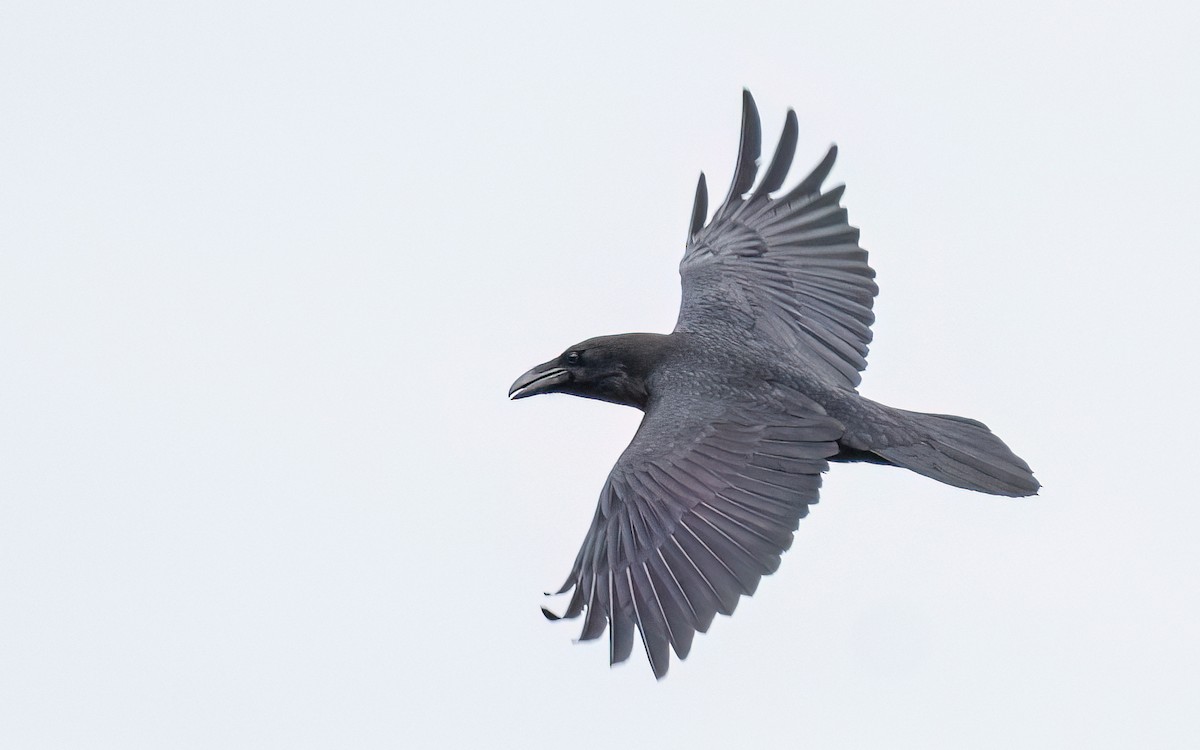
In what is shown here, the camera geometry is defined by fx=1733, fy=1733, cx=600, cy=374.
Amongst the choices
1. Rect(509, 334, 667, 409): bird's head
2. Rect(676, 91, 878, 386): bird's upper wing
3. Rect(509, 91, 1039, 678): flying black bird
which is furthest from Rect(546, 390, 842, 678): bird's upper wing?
Rect(676, 91, 878, 386): bird's upper wing

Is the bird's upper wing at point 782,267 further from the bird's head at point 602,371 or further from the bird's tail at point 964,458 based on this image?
the bird's tail at point 964,458

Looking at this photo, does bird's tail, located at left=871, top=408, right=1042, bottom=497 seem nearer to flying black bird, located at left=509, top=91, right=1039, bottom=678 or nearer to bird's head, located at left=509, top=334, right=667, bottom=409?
flying black bird, located at left=509, top=91, right=1039, bottom=678

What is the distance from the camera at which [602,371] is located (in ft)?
41.9

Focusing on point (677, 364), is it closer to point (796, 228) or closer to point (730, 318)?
point (730, 318)

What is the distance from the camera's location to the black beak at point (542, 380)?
510 inches

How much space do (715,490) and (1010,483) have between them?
2042mm

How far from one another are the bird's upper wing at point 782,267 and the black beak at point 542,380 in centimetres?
98

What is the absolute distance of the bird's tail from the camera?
1128cm

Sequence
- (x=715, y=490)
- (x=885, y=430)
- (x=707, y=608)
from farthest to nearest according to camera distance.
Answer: (x=885, y=430), (x=715, y=490), (x=707, y=608)

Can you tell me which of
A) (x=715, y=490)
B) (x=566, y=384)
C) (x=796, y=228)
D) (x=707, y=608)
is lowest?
(x=707, y=608)

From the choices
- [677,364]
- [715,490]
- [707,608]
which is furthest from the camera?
[677,364]

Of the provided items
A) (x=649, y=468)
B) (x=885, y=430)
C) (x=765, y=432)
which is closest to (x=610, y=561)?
(x=649, y=468)

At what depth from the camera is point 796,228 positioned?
13.9 metres

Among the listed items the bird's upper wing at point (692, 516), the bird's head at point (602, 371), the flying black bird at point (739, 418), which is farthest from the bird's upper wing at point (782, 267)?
the bird's upper wing at point (692, 516)
